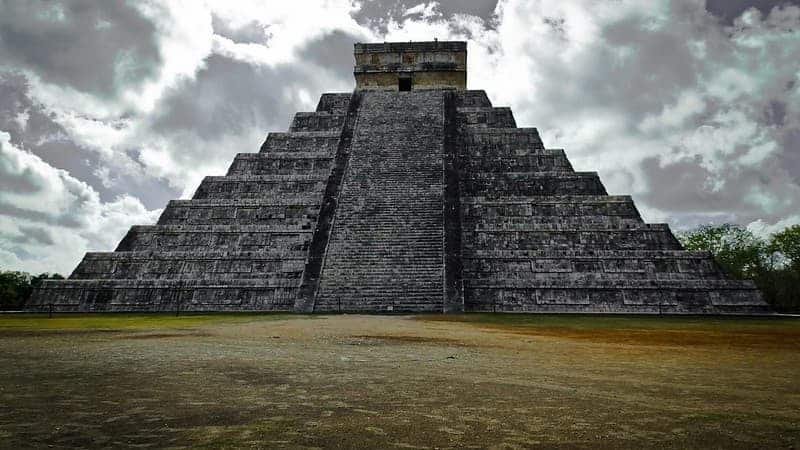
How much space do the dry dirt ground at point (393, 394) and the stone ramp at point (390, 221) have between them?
8.41 m

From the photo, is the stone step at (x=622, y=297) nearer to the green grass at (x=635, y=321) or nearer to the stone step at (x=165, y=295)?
the green grass at (x=635, y=321)

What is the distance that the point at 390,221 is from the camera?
19.5m

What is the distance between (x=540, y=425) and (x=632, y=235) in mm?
16837

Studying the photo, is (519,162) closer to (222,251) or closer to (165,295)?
(222,251)

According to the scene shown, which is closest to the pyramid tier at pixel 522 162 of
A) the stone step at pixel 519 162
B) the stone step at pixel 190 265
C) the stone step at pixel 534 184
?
the stone step at pixel 519 162

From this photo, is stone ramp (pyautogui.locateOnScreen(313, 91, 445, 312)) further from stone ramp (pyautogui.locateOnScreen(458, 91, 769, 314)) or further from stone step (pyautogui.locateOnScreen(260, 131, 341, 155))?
stone ramp (pyautogui.locateOnScreen(458, 91, 769, 314))

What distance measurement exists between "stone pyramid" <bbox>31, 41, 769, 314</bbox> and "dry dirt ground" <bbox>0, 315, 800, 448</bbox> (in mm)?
8690

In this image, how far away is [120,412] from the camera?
11.8 ft

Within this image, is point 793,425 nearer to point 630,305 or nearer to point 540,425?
point 540,425

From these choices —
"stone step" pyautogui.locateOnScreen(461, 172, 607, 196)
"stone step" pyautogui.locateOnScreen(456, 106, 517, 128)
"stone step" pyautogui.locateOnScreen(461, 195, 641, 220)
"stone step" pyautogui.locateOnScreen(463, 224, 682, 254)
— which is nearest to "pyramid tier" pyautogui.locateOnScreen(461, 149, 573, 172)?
"stone step" pyautogui.locateOnScreen(461, 172, 607, 196)

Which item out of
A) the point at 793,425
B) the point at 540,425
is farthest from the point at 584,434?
the point at 793,425

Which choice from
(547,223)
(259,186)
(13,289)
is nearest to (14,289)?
(13,289)

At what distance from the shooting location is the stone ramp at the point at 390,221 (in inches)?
652

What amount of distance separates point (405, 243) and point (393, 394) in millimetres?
14238
